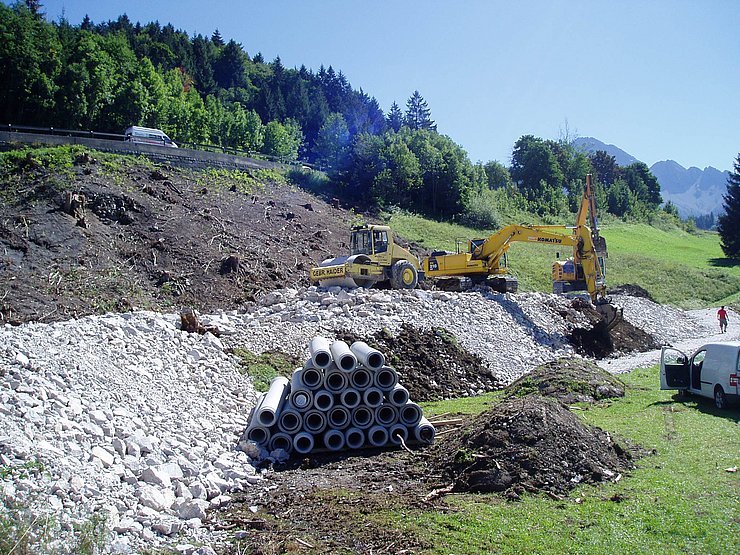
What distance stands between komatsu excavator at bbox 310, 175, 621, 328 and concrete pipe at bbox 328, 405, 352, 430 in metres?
10.6

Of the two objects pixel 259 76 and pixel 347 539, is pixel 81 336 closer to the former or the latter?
pixel 347 539

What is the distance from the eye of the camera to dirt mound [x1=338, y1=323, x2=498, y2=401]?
16.0 metres

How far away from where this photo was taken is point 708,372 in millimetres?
13078

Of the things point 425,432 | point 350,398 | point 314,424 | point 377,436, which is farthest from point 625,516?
point 314,424

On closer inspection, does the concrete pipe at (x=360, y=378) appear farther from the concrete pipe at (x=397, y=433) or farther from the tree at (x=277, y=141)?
the tree at (x=277, y=141)

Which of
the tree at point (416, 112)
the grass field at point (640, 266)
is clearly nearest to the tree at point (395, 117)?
the tree at point (416, 112)

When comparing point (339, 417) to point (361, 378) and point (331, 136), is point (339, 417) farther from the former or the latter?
point (331, 136)

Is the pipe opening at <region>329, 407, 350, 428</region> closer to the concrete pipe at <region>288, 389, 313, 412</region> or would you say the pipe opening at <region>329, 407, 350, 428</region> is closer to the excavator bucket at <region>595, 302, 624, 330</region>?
the concrete pipe at <region>288, 389, 313, 412</region>

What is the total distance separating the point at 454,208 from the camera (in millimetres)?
49156

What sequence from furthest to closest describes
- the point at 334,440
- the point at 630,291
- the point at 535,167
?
the point at 535,167 → the point at 630,291 → the point at 334,440

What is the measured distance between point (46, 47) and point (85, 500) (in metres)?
44.2

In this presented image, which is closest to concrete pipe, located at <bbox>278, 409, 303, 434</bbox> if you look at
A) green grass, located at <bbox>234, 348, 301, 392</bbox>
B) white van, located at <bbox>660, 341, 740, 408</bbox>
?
green grass, located at <bbox>234, 348, 301, 392</bbox>

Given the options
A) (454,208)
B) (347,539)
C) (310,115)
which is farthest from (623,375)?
(310,115)

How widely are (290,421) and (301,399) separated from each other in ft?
1.32
